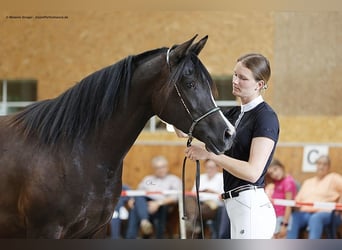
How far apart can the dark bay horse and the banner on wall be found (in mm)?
2202

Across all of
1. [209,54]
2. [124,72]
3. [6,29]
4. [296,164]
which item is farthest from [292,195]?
[124,72]

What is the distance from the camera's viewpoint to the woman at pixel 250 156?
1522 millimetres

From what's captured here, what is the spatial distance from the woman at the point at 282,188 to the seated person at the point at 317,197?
37mm

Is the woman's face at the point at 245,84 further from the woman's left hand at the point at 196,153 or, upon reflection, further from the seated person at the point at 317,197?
the seated person at the point at 317,197

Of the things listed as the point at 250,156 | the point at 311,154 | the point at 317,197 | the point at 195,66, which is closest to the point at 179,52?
the point at 195,66

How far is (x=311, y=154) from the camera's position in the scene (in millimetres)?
3791

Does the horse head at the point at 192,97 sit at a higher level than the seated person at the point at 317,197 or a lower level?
higher

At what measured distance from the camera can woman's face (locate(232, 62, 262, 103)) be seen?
1.58 m

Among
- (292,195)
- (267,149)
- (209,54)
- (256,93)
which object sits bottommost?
(292,195)

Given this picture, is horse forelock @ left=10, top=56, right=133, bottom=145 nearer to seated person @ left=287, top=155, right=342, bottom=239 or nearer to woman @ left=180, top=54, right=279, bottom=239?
woman @ left=180, top=54, right=279, bottom=239

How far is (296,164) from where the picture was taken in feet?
12.5

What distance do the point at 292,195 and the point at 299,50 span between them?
2.97 ft

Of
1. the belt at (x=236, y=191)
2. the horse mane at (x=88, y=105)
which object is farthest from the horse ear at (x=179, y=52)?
the belt at (x=236, y=191)

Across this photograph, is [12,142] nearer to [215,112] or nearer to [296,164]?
[215,112]
